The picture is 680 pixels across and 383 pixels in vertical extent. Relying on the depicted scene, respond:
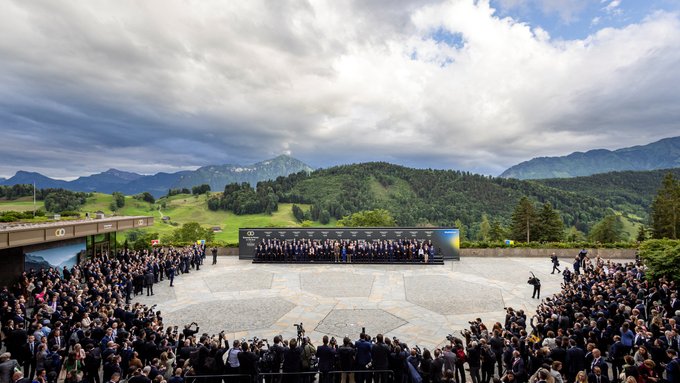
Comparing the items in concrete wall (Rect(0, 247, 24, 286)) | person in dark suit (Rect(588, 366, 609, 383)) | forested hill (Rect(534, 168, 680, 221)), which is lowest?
person in dark suit (Rect(588, 366, 609, 383))

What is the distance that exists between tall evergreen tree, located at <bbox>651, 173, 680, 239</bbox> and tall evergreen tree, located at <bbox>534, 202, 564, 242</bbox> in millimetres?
11256

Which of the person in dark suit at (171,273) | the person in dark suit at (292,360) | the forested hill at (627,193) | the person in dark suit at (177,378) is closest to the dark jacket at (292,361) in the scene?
the person in dark suit at (292,360)

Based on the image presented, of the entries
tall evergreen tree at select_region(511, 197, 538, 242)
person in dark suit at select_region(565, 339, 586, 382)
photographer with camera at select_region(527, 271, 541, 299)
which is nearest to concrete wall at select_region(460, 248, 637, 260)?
photographer with camera at select_region(527, 271, 541, 299)

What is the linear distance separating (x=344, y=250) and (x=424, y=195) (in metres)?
117

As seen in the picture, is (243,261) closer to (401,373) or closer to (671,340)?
(401,373)

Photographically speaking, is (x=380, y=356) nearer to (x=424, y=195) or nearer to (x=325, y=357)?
(x=325, y=357)

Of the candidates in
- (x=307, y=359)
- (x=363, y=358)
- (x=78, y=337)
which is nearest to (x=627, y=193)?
(x=363, y=358)

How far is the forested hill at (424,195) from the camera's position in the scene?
4446 inches

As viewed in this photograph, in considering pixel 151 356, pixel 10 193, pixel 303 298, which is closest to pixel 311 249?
pixel 303 298

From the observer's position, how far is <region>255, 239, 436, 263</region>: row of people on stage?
88.1 feet

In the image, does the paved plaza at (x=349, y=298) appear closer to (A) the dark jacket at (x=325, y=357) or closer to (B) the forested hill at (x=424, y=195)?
(A) the dark jacket at (x=325, y=357)

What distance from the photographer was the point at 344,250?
27.1m

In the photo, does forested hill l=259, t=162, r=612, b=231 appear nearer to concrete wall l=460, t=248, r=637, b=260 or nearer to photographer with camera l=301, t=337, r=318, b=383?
concrete wall l=460, t=248, r=637, b=260

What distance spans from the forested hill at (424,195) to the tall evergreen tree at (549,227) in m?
49.8
